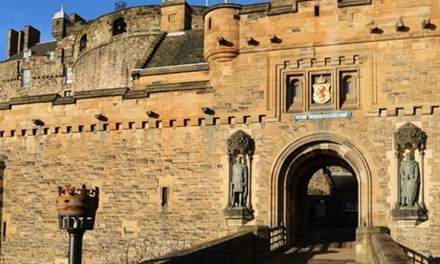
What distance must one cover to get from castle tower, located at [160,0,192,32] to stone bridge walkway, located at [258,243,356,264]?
46.7 ft

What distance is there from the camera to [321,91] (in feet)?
64.0

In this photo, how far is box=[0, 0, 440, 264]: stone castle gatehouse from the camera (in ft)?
60.8

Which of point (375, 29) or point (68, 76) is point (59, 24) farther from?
point (375, 29)

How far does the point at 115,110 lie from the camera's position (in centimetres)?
2169

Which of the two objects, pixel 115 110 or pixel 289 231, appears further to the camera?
pixel 115 110

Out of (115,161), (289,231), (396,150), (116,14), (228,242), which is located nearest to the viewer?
(228,242)

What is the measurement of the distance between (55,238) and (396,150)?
431 inches

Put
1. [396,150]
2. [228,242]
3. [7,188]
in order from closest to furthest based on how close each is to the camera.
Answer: [228,242] → [396,150] → [7,188]

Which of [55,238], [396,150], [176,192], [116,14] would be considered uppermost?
[116,14]

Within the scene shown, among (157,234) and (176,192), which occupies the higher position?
(176,192)

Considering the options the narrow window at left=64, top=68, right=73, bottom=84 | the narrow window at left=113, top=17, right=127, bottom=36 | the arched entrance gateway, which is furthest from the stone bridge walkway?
the narrow window at left=64, top=68, right=73, bottom=84

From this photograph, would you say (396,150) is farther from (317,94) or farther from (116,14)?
(116,14)

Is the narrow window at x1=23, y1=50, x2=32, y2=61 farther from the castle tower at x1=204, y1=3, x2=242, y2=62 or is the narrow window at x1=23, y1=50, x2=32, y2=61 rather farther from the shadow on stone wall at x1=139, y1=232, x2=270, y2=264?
the shadow on stone wall at x1=139, y1=232, x2=270, y2=264

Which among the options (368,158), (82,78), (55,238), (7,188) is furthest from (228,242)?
(82,78)
